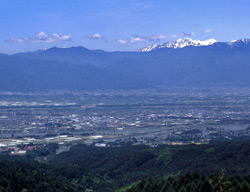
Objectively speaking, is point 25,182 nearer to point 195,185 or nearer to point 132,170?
point 195,185

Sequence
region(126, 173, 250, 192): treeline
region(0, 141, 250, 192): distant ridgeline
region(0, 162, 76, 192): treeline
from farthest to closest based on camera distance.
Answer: region(0, 162, 76, 192): treeline → region(0, 141, 250, 192): distant ridgeline → region(126, 173, 250, 192): treeline

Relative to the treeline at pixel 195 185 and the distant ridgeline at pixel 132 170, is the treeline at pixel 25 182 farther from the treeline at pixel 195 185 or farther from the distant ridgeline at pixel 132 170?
the treeline at pixel 195 185

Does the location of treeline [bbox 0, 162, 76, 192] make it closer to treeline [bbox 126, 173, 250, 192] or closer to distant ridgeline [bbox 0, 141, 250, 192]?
distant ridgeline [bbox 0, 141, 250, 192]

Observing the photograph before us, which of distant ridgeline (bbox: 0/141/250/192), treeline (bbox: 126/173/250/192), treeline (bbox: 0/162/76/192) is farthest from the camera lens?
treeline (bbox: 0/162/76/192)

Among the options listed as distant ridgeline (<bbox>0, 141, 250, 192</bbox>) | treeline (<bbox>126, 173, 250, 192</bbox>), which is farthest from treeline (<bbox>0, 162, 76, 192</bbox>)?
treeline (<bbox>126, 173, 250, 192</bbox>)

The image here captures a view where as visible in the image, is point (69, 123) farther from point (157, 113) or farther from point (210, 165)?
point (210, 165)

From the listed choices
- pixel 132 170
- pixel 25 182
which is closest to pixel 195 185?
pixel 25 182

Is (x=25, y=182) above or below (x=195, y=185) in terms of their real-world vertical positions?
below

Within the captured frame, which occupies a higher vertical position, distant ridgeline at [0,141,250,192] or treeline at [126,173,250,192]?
treeline at [126,173,250,192]

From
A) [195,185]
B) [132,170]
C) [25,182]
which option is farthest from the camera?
[132,170]
